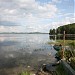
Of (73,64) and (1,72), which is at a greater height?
(73,64)

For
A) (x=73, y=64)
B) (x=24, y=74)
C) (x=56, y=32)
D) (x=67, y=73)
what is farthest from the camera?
(x=56, y=32)

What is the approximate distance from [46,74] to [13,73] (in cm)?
443

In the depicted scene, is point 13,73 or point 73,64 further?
point 13,73

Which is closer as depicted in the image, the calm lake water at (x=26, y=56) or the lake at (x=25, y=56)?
the lake at (x=25, y=56)

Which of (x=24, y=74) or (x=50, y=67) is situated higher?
(x=24, y=74)

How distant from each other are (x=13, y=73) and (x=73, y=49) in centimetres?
796

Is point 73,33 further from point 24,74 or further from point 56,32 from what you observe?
point 24,74

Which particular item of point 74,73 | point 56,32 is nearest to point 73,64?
point 74,73

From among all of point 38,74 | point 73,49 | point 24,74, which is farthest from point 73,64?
point 73,49

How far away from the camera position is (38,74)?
747 inches

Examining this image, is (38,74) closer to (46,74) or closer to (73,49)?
(46,74)

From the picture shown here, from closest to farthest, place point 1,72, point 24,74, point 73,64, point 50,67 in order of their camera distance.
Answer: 1. point 24,74
2. point 73,64
3. point 50,67
4. point 1,72

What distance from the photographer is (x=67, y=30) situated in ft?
438

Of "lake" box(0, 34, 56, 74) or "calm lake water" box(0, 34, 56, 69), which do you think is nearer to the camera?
"lake" box(0, 34, 56, 74)
